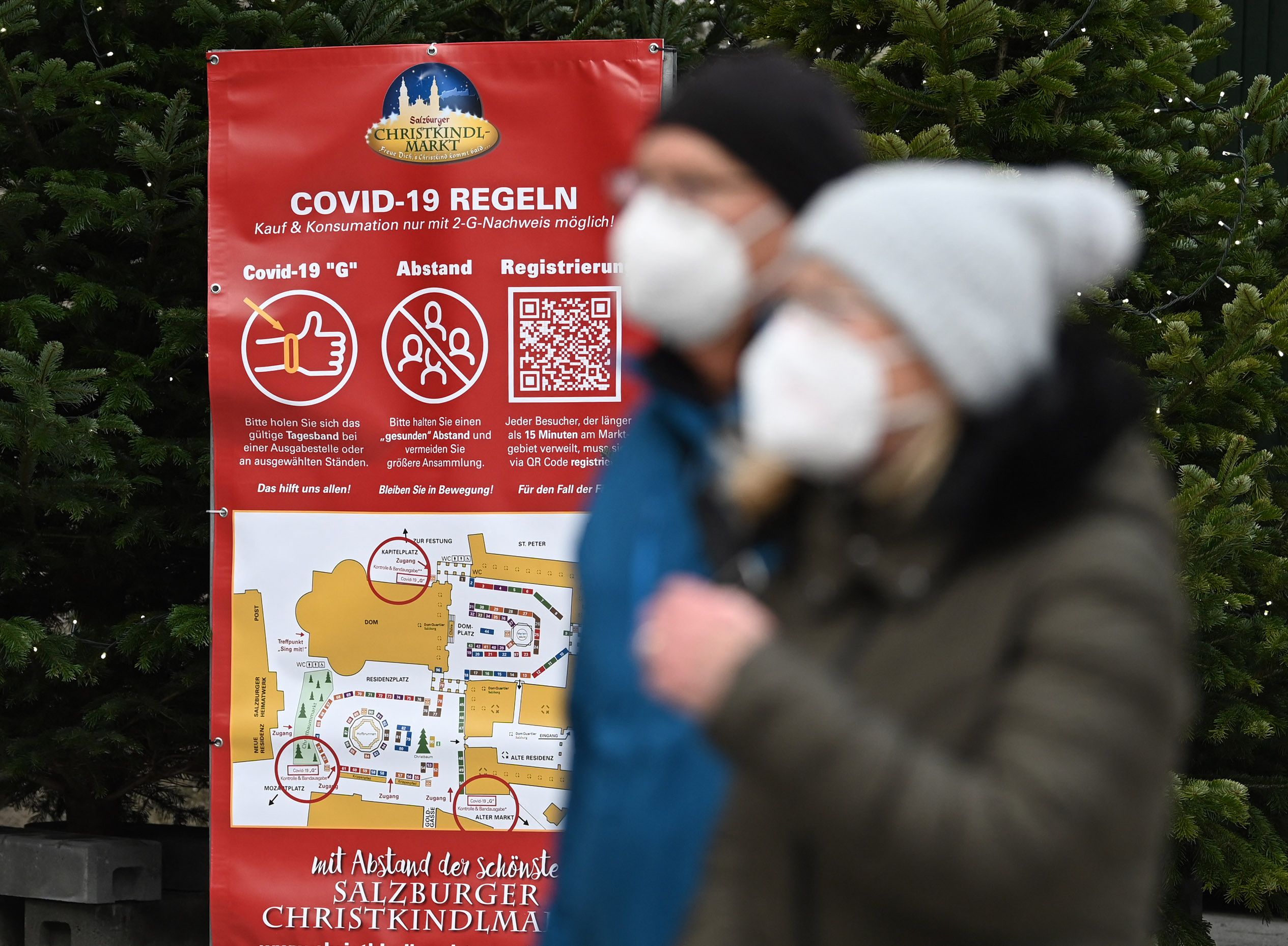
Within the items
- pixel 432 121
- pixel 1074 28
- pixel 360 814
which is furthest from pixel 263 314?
pixel 1074 28

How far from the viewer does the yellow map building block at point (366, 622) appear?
13.0ft

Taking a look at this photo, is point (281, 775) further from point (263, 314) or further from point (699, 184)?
point (699, 184)

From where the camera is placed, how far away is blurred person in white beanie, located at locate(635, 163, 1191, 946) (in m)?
1.06

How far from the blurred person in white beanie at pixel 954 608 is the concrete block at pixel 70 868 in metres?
3.90

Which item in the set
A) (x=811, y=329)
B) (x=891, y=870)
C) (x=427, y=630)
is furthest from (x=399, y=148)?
(x=891, y=870)

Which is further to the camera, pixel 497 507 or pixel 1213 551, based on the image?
pixel 497 507

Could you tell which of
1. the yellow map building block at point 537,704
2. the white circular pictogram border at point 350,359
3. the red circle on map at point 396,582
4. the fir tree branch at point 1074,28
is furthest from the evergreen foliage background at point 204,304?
the yellow map building block at point 537,704

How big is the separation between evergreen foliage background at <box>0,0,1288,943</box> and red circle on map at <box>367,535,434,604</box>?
702mm

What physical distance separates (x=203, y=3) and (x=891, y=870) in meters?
4.20

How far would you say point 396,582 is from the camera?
13.0ft

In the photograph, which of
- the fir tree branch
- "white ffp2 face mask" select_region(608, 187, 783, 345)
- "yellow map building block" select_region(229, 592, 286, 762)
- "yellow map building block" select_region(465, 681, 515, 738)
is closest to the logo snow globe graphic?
"yellow map building block" select_region(229, 592, 286, 762)

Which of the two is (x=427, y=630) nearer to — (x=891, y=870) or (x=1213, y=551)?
(x=1213, y=551)

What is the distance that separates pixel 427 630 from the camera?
13.0 feet

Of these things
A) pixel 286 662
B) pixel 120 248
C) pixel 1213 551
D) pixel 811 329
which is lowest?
pixel 286 662
